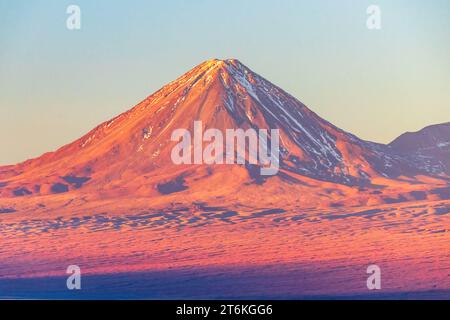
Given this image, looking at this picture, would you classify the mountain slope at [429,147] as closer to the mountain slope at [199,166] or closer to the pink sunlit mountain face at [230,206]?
the pink sunlit mountain face at [230,206]

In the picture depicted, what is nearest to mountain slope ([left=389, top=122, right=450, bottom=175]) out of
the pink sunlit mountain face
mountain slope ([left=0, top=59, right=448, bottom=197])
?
the pink sunlit mountain face

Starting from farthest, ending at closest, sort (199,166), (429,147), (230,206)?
(429,147)
(199,166)
(230,206)

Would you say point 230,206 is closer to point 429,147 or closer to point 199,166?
point 199,166

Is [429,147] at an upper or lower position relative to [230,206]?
upper

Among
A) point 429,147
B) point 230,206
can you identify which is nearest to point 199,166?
point 230,206

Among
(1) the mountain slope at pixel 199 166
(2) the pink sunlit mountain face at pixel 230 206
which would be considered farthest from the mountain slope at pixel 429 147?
(1) the mountain slope at pixel 199 166

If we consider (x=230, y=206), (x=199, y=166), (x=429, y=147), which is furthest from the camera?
(x=429, y=147)
